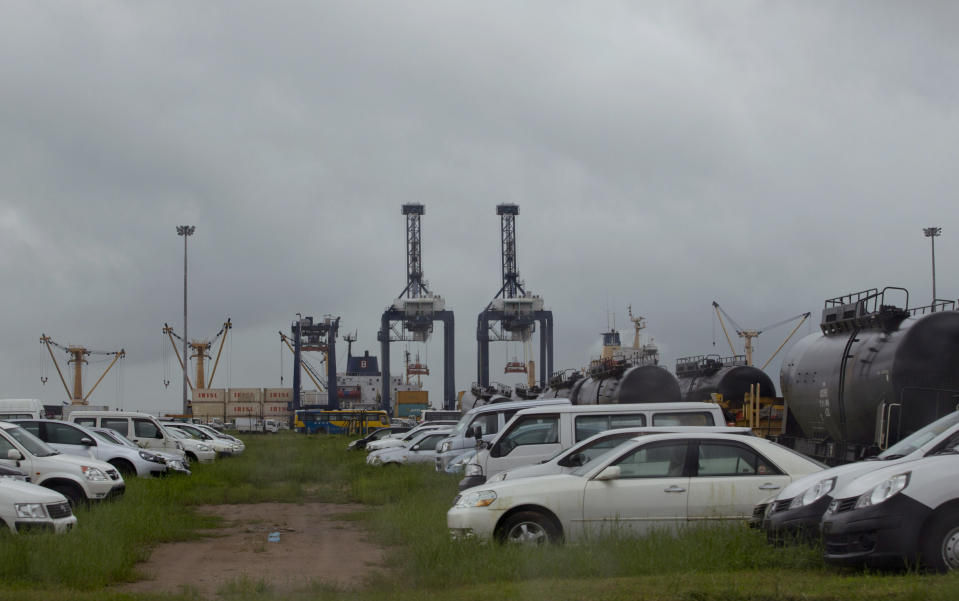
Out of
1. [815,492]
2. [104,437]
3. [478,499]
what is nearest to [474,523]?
[478,499]

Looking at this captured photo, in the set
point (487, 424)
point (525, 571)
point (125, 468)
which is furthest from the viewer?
point (125, 468)

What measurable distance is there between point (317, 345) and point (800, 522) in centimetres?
9510

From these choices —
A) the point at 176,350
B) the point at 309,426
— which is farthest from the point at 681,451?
the point at 176,350

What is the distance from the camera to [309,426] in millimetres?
83250

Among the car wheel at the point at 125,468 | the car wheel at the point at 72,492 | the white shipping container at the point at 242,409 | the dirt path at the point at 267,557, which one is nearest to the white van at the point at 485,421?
the dirt path at the point at 267,557

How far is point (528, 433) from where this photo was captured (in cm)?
1513

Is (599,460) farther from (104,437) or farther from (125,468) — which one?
(104,437)

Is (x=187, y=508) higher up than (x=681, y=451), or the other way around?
(x=681, y=451)

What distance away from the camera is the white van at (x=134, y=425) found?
25.7m

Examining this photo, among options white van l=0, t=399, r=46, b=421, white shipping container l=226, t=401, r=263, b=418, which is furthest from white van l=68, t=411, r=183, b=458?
white shipping container l=226, t=401, r=263, b=418

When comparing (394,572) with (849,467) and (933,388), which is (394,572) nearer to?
(849,467)

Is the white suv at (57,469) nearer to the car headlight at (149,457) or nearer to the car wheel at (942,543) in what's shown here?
the car headlight at (149,457)

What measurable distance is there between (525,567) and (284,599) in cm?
232

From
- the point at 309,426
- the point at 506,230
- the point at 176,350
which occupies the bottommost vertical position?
the point at 309,426
